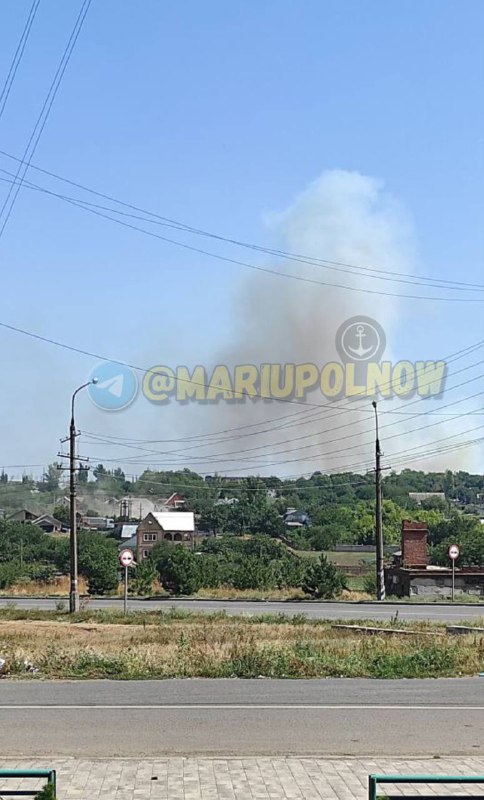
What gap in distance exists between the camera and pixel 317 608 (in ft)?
110

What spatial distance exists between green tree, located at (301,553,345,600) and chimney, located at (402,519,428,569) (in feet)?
10.7

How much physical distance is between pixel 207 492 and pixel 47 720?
15856 cm

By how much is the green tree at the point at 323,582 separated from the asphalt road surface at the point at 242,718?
24.1 m

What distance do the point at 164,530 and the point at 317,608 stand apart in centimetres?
6294

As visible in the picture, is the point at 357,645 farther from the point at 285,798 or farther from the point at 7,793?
the point at 7,793

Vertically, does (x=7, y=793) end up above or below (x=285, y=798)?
above

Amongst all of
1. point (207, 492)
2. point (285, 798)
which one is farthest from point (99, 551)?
point (207, 492)

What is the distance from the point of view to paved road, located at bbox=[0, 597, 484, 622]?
2975 centimetres

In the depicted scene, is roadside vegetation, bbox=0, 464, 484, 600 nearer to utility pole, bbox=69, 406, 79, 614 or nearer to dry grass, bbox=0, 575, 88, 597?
dry grass, bbox=0, 575, 88, 597

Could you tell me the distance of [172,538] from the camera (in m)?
95.1

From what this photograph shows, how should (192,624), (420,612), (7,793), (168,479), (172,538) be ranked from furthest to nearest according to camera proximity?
(168,479) → (172,538) → (420,612) → (192,624) → (7,793)

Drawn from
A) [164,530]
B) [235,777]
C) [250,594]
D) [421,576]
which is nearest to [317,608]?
[421,576]

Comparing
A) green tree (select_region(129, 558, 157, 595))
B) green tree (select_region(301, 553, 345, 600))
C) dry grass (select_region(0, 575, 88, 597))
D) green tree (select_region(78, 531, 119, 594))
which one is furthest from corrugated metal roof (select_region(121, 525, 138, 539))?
green tree (select_region(301, 553, 345, 600))

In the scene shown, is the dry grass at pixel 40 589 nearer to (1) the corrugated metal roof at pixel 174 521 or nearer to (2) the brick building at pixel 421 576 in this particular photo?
(2) the brick building at pixel 421 576
